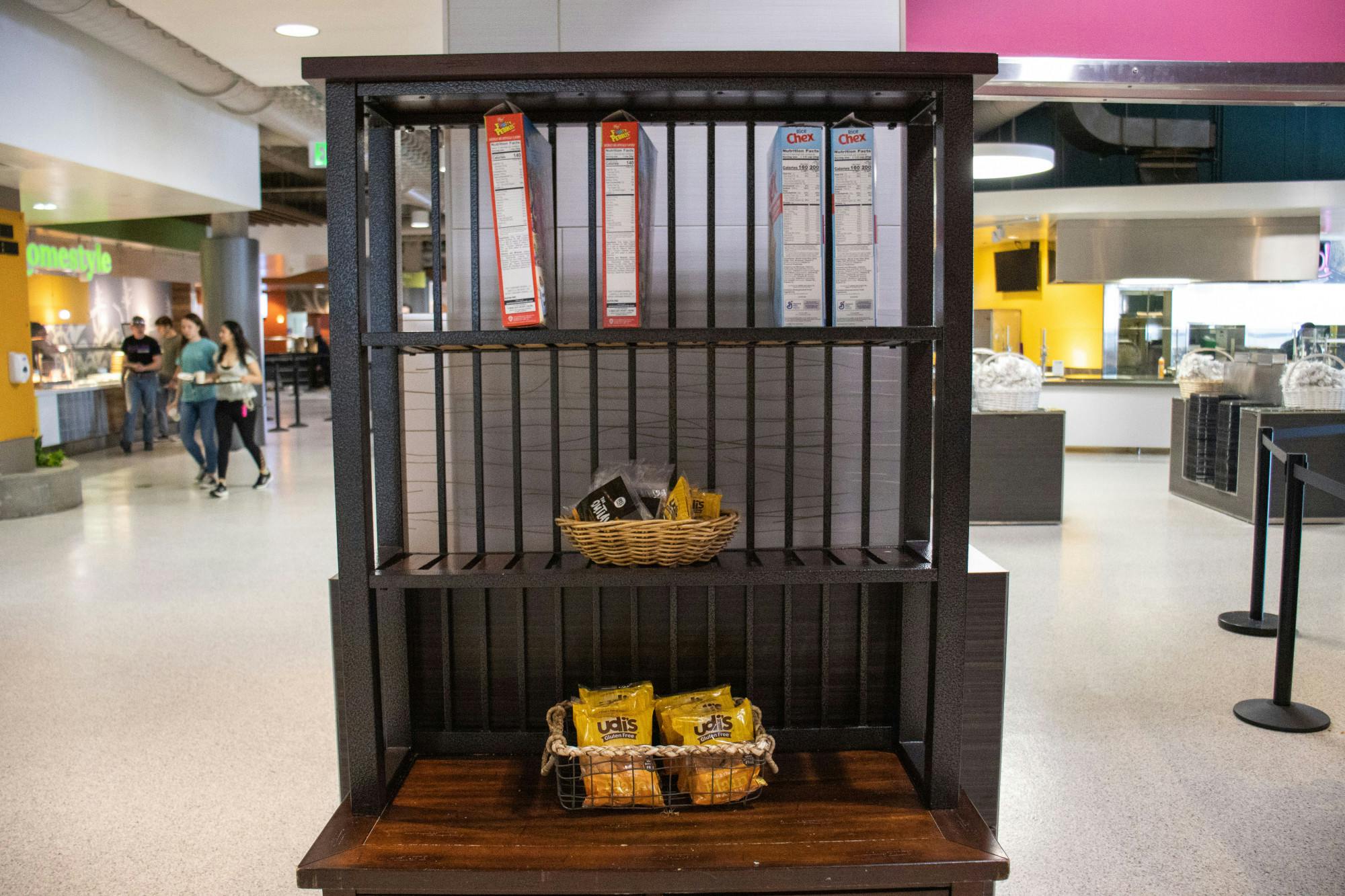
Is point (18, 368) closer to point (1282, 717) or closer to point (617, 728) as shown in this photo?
point (617, 728)

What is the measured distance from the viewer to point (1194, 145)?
11.6m

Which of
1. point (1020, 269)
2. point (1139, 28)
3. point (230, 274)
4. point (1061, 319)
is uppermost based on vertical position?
point (1139, 28)

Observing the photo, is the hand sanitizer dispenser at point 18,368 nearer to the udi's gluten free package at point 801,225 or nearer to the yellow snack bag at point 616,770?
the yellow snack bag at point 616,770

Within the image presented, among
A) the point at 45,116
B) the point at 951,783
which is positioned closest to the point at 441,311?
the point at 951,783

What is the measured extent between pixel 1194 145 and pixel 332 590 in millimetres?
12335

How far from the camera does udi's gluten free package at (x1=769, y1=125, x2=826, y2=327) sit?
1.76m

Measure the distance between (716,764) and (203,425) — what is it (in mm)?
8013

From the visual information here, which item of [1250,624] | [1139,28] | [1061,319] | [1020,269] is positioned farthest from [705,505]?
[1061,319]

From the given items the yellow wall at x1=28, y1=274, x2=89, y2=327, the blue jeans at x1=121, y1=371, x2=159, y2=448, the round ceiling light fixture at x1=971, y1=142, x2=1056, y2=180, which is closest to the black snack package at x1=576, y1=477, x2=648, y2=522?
the round ceiling light fixture at x1=971, y1=142, x2=1056, y2=180

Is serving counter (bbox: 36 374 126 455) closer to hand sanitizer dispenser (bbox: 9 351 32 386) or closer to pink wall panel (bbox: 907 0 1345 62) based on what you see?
hand sanitizer dispenser (bbox: 9 351 32 386)

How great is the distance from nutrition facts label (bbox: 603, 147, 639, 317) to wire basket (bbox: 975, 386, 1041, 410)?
236 inches

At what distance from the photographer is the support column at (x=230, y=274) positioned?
11.7m

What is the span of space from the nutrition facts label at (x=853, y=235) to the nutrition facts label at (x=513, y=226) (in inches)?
21.7

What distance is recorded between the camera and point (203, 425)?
28.2 ft
